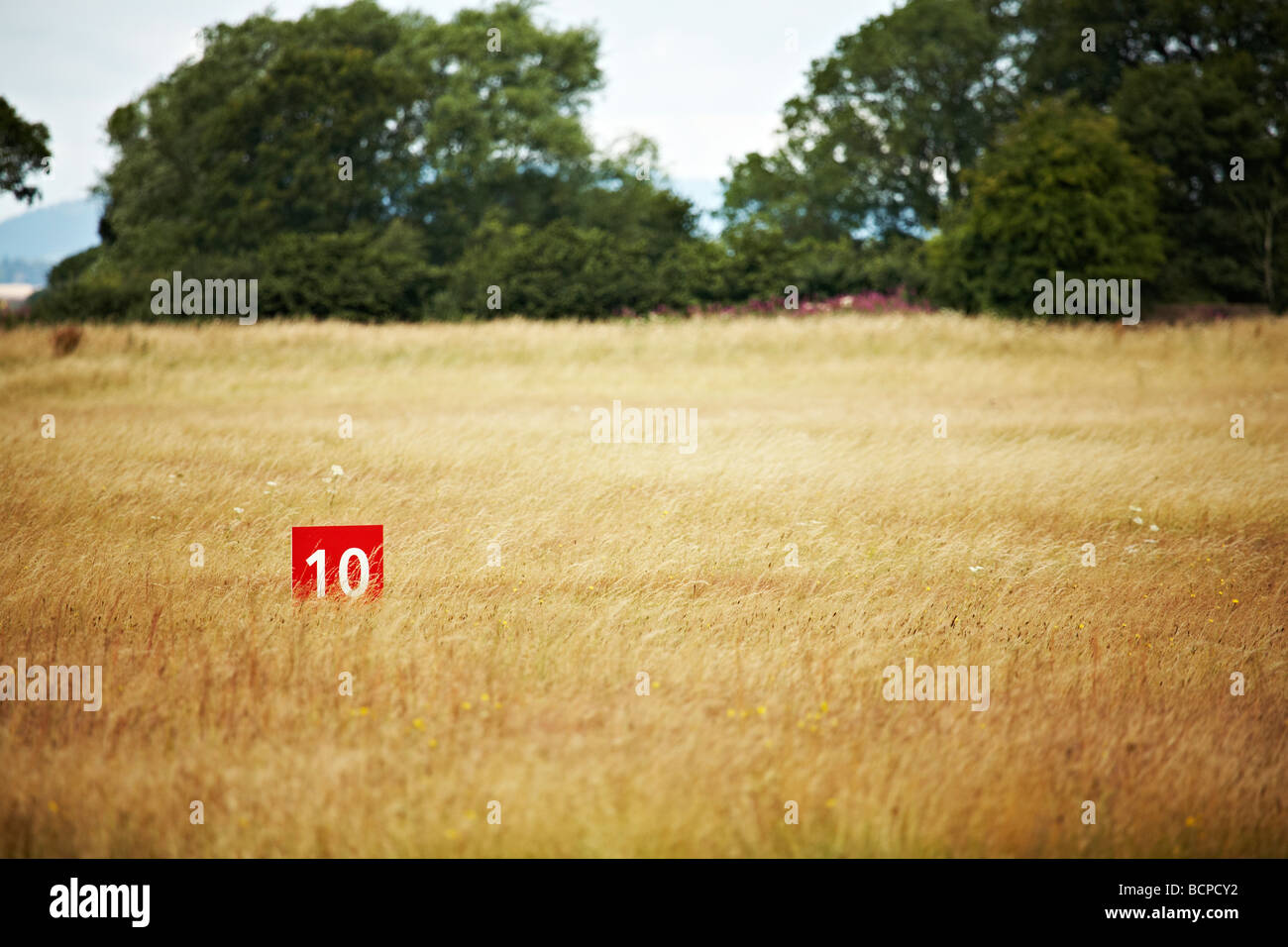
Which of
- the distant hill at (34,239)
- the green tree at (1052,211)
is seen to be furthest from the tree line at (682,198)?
the distant hill at (34,239)

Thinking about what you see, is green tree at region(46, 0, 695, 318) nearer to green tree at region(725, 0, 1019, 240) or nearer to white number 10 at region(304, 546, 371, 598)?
green tree at region(725, 0, 1019, 240)

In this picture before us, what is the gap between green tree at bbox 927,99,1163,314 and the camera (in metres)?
32.6

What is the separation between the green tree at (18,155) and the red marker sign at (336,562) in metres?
26.9

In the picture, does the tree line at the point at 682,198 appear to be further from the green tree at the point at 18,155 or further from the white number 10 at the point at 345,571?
the white number 10 at the point at 345,571

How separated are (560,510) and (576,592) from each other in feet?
8.09

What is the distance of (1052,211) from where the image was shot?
106 ft

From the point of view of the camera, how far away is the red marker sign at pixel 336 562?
6.81m

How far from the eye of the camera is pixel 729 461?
1212 centimetres

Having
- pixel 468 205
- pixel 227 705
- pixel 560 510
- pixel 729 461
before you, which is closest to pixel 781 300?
pixel 468 205

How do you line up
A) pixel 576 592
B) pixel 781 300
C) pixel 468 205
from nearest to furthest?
pixel 576 592, pixel 781 300, pixel 468 205

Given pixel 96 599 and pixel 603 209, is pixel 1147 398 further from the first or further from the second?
pixel 603 209
